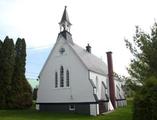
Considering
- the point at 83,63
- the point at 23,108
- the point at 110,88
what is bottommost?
the point at 23,108

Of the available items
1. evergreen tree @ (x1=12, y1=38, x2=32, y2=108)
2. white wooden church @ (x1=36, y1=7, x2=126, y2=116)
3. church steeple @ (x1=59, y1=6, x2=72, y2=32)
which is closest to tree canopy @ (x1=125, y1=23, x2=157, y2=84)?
white wooden church @ (x1=36, y1=7, x2=126, y2=116)

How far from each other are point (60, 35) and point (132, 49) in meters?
22.2

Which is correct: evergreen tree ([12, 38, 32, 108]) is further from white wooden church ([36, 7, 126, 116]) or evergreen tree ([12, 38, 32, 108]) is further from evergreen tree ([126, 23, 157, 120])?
evergreen tree ([126, 23, 157, 120])

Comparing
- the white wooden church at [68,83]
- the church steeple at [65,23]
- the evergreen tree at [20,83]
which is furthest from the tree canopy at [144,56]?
the evergreen tree at [20,83]

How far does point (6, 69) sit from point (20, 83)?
3118 mm

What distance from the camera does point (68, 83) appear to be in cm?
3684

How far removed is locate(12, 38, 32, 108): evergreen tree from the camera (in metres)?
42.3

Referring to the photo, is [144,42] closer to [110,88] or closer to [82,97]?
[82,97]

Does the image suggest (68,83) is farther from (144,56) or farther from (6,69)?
(144,56)

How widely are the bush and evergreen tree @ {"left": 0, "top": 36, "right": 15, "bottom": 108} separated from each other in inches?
1253

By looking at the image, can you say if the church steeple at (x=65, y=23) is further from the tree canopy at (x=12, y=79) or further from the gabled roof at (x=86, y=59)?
the tree canopy at (x=12, y=79)

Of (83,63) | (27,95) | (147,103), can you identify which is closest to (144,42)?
(147,103)

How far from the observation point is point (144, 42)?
17281 millimetres

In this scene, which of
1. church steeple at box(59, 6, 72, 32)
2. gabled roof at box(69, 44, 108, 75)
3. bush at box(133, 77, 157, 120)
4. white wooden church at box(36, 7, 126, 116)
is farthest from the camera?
church steeple at box(59, 6, 72, 32)
